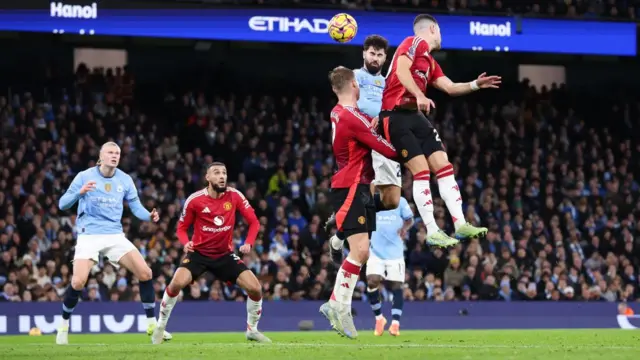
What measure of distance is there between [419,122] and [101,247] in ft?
17.7

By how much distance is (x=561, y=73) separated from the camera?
118ft

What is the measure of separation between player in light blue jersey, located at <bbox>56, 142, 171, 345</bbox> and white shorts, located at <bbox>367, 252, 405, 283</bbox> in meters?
4.08

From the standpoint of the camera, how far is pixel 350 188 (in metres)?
13.0

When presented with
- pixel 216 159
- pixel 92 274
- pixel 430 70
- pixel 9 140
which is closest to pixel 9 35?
pixel 9 140

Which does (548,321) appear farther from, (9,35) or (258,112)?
(9,35)

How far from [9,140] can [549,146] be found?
14.6 meters

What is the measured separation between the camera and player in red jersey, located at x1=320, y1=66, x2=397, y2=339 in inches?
501

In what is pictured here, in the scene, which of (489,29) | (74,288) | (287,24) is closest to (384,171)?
(74,288)

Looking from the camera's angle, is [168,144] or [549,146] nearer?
[168,144]

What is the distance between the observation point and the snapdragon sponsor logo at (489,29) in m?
27.3

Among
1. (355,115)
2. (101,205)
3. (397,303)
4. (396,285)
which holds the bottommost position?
(397,303)

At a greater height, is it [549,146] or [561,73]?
[561,73]

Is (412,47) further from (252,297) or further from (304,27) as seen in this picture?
(304,27)

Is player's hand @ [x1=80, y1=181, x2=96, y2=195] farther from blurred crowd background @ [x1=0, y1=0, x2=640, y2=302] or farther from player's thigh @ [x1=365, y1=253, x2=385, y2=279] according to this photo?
blurred crowd background @ [x1=0, y1=0, x2=640, y2=302]
